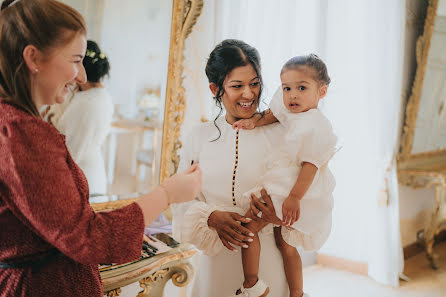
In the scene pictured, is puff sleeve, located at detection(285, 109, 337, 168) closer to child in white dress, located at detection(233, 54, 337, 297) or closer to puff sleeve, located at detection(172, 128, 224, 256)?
child in white dress, located at detection(233, 54, 337, 297)

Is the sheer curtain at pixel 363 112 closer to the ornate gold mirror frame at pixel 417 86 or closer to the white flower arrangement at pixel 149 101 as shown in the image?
the ornate gold mirror frame at pixel 417 86

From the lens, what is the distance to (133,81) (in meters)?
1.80

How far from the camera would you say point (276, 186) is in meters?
1.15

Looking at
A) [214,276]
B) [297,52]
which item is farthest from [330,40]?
[214,276]

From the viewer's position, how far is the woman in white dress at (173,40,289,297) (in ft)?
3.92

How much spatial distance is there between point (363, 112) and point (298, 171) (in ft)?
7.68

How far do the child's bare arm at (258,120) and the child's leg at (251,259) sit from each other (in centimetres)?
30

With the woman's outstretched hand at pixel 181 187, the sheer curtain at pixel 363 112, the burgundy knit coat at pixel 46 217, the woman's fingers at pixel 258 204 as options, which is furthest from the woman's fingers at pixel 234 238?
the sheer curtain at pixel 363 112

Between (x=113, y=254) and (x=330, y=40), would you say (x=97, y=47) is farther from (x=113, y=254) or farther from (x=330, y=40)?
(x=330, y=40)

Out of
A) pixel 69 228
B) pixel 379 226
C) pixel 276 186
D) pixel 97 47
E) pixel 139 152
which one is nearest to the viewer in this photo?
pixel 69 228

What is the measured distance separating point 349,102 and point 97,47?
2379 mm

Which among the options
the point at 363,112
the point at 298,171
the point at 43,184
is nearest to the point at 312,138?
the point at 298,171

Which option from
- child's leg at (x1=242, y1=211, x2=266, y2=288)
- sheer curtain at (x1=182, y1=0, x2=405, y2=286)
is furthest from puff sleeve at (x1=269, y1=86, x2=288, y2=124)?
sheer curtain at (x1=182, y1=0, x2=405, y2=286)

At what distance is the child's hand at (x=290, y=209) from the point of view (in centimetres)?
111
